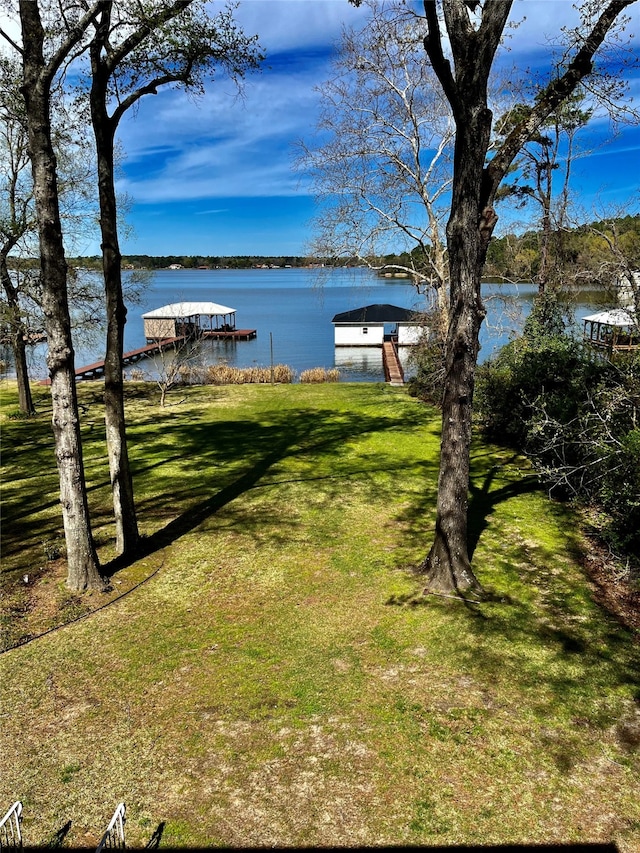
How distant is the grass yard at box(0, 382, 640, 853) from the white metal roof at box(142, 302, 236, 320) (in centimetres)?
3971

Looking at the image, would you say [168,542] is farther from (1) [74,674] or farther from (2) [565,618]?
(2) [565,618]

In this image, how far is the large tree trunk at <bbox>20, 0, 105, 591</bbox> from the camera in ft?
17.9

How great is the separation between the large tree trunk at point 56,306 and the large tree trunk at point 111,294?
559 millimetres

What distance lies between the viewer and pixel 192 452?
12.8 m

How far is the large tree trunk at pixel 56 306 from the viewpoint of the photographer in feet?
17.9

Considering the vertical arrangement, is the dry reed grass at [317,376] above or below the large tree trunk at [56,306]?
below

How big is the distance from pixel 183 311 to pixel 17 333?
34.3m

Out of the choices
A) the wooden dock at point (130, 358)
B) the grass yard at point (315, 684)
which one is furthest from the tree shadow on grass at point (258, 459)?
the wooden dock at point (130, 358)

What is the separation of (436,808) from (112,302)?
5.73 meters

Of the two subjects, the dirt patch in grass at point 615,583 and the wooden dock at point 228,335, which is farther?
the wooden dock at point 228,335

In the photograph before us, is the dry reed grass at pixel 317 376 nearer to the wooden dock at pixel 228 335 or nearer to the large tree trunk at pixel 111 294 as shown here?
the large tree trunk at pixel 111 294

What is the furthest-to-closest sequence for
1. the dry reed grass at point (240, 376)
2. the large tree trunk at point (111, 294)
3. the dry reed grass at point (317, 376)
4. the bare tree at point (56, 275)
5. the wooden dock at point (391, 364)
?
the wooden dock at point (391, 364)
the dry reed grass at point (317, 376)
the dry reed grass at point (240, 376)
the large tree trunk at point (111, 294)
the bare tree at point (56, 275)

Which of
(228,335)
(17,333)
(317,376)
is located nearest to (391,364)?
(317,376)

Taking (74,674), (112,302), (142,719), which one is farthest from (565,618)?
(112,302)
